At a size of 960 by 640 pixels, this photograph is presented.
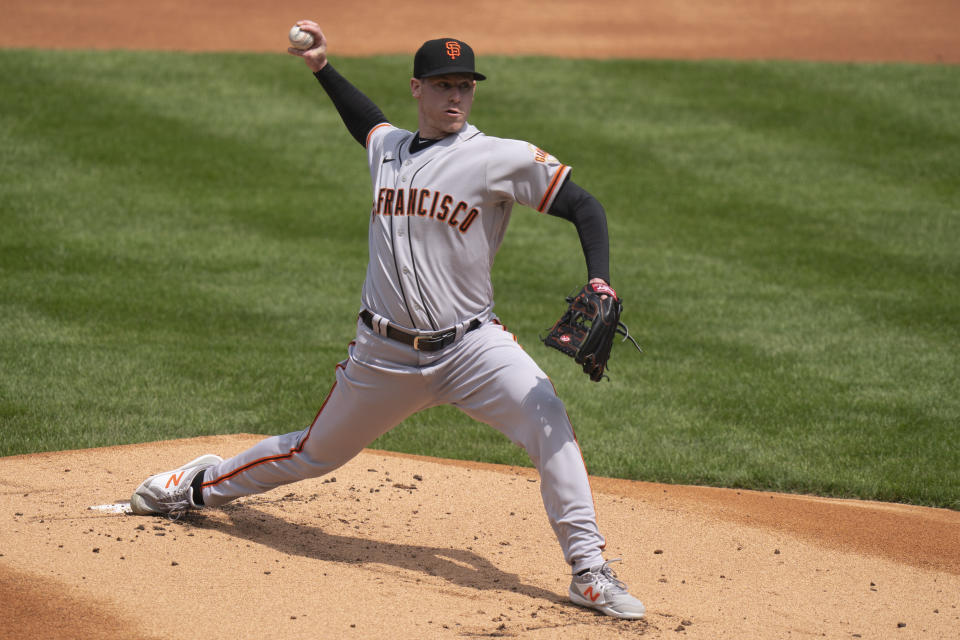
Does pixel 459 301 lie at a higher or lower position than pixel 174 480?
higher

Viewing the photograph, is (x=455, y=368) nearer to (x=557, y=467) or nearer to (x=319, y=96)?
(x=557, y=467)

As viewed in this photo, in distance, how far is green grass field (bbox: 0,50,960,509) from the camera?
23.0 feet

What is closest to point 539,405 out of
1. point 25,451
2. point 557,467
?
point 557,467

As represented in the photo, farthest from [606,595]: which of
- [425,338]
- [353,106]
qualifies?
[353,106]

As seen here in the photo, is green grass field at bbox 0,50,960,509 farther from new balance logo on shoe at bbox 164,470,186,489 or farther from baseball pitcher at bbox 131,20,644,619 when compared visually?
baseball pitcher at bbox 131,20,644,619

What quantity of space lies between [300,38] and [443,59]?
0.74 metres

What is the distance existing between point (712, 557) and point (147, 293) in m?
5.73

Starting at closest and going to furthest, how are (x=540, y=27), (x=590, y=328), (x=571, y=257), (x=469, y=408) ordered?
(x=590, y=328) < (x=469, y=408) < (x=571, y=257) < (x=540, y=27)

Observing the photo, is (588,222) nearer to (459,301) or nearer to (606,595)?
(459,301)

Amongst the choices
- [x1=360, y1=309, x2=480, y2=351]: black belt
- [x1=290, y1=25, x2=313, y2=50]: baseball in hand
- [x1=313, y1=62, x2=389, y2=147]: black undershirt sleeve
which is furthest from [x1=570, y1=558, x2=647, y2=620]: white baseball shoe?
[x1=290, y1=25, x2=313, y2=50]: baseball in hand

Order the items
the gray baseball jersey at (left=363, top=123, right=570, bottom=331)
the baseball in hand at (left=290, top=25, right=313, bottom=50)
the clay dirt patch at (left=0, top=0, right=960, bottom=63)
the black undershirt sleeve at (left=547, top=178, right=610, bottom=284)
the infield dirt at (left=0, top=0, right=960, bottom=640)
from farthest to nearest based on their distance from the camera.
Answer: the clay dirt patch at (left=0, top=0, right=960, bottom=63), the baseball in hand at (left=290, top=25, right=313, bottom=50), the gray baseball jersey at (left=363, top=123, right=570, bottom=331), the black undershirt sleeve at (left=547, top=178, right=610, bottom=284), the infield dirt at (left=0, top=0, right=960, bottom=640)

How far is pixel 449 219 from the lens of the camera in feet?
14.1

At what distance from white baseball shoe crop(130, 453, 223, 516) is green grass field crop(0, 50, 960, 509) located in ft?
5.43

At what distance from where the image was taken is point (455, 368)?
14.3 feet
